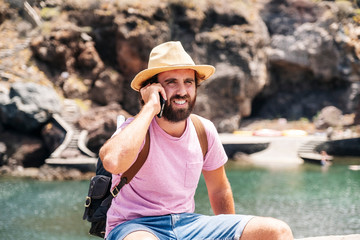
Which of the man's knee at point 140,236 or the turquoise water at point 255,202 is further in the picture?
the turquoise water at point 255,202

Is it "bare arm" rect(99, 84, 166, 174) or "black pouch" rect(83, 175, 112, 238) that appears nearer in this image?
"bare arm" rect(99, 84, 166, 174)

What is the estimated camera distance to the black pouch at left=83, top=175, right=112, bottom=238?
2.78 metres

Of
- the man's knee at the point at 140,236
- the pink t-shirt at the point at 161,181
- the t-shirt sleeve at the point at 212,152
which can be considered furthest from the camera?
the t-shirt sleeve at the point at 212,152

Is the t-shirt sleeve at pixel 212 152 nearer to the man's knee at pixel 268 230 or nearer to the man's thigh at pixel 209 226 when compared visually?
the man's thigh at pixel 209 226

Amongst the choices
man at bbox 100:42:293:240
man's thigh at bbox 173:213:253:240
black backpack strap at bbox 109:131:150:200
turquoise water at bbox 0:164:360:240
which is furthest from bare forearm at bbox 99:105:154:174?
turquoise water at bbox 0:164:360:240

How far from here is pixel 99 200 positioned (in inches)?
112

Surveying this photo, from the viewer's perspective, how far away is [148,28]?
1059 inches

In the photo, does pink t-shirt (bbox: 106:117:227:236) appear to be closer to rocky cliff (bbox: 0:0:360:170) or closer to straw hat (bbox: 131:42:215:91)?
straw hat (bbox: 131:42:215:91)

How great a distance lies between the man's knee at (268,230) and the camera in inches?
95.4

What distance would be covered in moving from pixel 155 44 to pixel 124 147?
25376 millimetres

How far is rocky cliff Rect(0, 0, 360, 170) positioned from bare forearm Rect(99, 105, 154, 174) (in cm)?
1806

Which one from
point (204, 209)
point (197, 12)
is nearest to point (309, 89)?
point (197, 12)

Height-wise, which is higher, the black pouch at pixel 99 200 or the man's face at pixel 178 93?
the man's face at pixel 178 93

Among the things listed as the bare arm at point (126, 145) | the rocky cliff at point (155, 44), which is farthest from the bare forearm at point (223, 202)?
the rocky cliff at point (155, 44)
